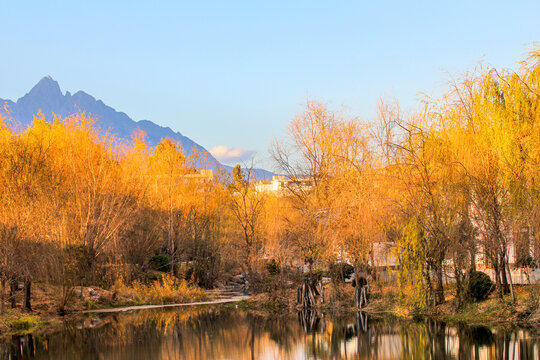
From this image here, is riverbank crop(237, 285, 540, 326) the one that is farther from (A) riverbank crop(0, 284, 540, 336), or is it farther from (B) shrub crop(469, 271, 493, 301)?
(B) shrub crop(469, 271, 493, 301)

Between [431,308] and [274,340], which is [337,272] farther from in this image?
[274,340]

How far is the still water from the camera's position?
14.5 meters

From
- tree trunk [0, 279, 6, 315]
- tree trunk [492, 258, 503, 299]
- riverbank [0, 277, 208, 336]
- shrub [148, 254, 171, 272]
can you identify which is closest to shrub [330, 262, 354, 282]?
tree trunk [492, 258, 503, 299]

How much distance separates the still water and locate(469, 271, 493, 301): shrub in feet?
7.13

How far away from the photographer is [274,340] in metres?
17.3

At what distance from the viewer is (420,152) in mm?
20484

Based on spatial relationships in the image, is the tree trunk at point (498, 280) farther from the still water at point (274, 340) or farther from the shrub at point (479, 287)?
the still water at point (274, 340)

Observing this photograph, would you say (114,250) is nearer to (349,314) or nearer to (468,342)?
(349,314)

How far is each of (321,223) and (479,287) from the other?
767 cm

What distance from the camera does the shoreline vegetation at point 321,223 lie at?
60.5ft

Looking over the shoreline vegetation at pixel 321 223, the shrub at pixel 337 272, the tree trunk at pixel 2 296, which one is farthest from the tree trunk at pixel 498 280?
the tree trunk at pixel 2 296

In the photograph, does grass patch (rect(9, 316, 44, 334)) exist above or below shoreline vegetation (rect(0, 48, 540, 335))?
below

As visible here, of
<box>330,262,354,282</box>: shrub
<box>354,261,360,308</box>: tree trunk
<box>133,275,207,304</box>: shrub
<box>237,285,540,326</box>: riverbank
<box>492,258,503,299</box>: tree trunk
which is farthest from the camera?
<box>133,275,207,304</box>: shrub

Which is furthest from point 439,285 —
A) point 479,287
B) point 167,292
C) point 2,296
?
point 2,296
